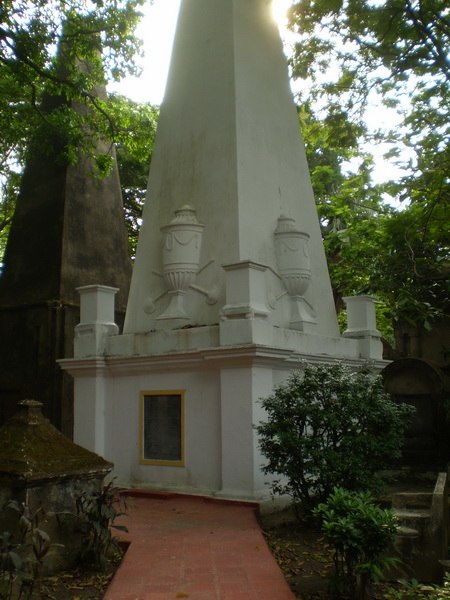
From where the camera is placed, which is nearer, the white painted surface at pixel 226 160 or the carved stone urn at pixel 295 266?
the white painted surface at pixel 226 160

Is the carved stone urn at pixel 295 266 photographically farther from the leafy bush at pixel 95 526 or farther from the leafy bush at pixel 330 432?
the leafy bush at pixel 95 526

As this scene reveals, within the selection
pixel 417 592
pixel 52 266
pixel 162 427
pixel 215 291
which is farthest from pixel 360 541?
pixel 52 266

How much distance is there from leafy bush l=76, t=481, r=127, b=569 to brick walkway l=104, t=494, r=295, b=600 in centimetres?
25

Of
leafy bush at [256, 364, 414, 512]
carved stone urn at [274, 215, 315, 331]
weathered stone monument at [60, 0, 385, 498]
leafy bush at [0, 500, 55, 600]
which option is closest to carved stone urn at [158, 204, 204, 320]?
weathered stone monument at [60, 0, 385, 498]

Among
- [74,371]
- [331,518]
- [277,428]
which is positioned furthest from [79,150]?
[331,518]

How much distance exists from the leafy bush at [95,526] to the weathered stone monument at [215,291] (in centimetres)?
286

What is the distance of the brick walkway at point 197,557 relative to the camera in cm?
516

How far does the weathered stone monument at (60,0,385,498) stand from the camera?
8.84 meters

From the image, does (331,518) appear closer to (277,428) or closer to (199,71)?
(277,428)

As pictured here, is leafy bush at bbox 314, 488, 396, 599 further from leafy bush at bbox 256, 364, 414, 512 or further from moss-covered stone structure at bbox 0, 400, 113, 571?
moss-covered stone structure at bbox 0, 400, 113, 571

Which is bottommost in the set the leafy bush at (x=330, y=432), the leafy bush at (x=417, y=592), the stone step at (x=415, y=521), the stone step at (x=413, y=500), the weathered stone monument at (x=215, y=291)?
the leafy bush at (x=417, y=592)

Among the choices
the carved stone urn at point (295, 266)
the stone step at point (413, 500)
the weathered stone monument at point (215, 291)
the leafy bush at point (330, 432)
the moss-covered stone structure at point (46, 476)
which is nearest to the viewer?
the moss-covered stone structure at point (46, 476)

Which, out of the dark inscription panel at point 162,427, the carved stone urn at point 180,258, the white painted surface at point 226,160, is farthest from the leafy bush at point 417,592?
the carved stone urn at point 180,258

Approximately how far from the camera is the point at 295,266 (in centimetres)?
1022
